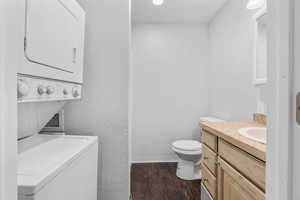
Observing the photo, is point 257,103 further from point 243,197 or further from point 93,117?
point 93,117

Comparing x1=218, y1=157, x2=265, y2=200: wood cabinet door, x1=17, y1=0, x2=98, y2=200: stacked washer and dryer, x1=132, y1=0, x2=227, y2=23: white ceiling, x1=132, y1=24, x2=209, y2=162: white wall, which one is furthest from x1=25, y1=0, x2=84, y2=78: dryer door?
x1=132, y1=24, x2=209, y2=162: white wall

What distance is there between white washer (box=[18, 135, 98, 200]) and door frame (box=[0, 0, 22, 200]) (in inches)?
16.6

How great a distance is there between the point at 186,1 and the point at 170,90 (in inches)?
53.1

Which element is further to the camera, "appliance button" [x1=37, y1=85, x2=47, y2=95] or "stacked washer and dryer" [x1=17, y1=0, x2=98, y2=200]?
"appliance button" [x1=37, y1=85, x2=47, y2=95]

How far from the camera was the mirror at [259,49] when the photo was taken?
70.7 inches

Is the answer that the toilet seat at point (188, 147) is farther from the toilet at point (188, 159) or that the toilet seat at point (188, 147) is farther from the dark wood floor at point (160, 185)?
the dark wood floor at point (160, 185)

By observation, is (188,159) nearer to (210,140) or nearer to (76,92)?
(210,140)

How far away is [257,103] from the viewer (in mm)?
1880

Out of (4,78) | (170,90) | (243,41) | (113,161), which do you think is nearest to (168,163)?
(170,90)

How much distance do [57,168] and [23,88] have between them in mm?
389

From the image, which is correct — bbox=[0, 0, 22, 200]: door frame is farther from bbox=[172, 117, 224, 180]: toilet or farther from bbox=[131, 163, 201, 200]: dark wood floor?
bbox=[172, 117, 224, 180]: toilet

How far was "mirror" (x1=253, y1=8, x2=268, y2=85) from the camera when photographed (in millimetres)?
1797

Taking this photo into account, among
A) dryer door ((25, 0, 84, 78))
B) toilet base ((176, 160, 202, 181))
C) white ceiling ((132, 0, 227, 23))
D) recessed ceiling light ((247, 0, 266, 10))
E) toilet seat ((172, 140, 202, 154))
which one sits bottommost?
toilet base ((176, 160, 202, 181))

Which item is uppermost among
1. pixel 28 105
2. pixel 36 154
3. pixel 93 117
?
pixel 28 105
